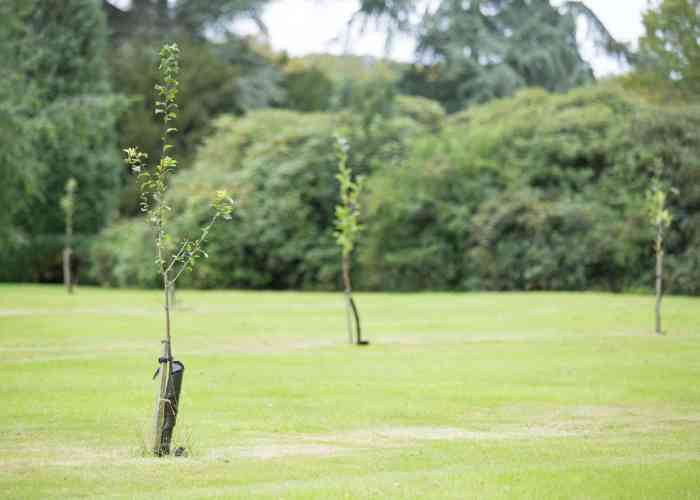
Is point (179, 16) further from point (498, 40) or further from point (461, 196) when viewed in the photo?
point (461, 196)

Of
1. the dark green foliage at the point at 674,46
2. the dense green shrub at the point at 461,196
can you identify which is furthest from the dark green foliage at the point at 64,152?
the dark green foliage at the point at 674,46

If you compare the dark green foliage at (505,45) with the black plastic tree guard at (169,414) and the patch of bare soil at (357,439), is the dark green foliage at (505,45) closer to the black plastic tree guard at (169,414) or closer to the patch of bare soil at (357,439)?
the patch of bare soil at (357,439)

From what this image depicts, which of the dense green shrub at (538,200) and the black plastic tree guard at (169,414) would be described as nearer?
the black plastic tree guard at (169,414)

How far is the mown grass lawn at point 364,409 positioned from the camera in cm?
901

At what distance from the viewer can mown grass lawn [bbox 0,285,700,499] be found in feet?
29.6

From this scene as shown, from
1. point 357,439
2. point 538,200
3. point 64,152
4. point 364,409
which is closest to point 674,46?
point 538,200

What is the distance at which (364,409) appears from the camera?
13.6 m

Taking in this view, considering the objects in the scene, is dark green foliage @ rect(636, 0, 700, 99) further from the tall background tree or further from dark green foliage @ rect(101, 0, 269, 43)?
dark green foliage @ rect(101, 0, 269, 43)

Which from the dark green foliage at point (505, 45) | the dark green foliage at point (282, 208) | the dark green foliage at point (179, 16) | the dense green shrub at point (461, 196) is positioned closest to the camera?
the dense green shrub at point (461, 196)

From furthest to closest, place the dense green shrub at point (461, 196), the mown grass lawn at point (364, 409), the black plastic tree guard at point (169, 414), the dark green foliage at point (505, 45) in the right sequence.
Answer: the dark green foliage at point (505, 45)
the dense green shrub at point (461, 196)
the black plastic tree guard at point (169, 414)
the mown grass lawn at point (364, 409)

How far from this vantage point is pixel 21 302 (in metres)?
36.0

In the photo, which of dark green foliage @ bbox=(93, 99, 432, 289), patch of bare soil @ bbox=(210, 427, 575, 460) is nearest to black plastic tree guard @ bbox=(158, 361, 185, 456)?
patch of bare soil @ bbox=(210, 427, 575, 460)

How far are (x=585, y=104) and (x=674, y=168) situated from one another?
24.9ft

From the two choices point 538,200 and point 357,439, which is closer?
point 357,439
